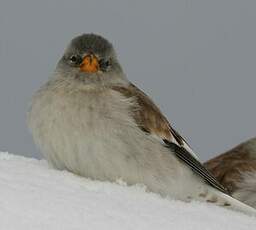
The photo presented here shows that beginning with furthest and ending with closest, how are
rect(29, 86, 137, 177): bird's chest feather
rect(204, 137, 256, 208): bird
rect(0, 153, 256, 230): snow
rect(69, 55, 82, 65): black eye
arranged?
1. rect(204, 137, 256, 208): bird
2. rect(69, 55, 82, 65): black eye
3. rect(29, 86, 137, 177): bird's chest feather
4. rect(0, 153, 256, 230): snow

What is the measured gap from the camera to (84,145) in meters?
4.52

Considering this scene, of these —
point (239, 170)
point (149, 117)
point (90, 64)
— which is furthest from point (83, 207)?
point (239, 170)

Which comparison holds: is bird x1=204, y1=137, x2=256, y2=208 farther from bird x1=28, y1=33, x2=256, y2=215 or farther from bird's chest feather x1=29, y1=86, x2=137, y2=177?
bird's chest feather x1=29, y1=86, x2=137, y2=177

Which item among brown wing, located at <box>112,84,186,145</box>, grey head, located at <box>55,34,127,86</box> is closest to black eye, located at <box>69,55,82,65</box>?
grey head, located at <box>55,34,127,86</box>

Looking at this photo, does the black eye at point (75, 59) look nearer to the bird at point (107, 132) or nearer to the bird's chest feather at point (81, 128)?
the bird at point (107, 132)

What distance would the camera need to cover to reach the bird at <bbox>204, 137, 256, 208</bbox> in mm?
6039

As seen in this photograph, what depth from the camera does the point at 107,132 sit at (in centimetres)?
459

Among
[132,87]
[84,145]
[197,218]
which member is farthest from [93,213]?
[132,87]

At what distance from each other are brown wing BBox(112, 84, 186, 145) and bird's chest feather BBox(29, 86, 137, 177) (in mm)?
98

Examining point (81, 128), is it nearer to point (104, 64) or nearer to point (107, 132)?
point (107, 132)

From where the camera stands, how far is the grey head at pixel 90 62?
16.8 feet

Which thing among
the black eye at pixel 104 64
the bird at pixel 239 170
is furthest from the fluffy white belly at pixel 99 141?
the bird at pixel 239 170

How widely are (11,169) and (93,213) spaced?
2.91ft

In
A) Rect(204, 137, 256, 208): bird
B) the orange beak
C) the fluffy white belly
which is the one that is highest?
the orange beak
